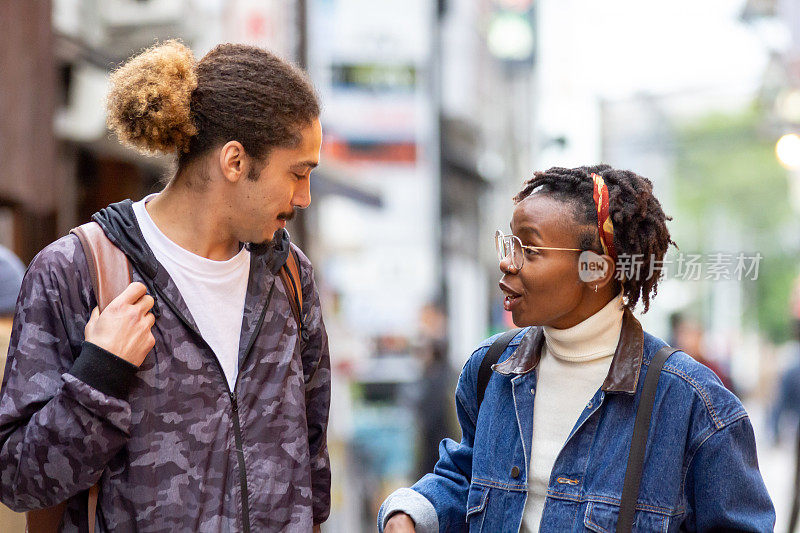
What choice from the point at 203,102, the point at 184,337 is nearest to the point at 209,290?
the point at 184,337

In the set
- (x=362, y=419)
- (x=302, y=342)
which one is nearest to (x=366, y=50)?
(x=362, y=419)

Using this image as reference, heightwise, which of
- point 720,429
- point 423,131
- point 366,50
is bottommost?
point 720,429

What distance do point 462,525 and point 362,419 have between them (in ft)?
32.7

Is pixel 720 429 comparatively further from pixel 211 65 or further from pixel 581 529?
pixel 211 65

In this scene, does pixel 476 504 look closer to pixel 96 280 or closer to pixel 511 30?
pixel 96 280

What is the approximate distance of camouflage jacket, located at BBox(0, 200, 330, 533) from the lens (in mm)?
2193

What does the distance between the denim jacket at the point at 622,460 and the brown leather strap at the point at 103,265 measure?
3.38ft

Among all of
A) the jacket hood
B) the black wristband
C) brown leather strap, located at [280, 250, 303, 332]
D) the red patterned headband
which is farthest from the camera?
brown leather strap, located at [280, 250, 303, 332]

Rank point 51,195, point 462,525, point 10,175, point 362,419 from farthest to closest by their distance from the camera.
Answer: point 362,419
point 51,195
point 10,175
point 462,525

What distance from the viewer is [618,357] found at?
255 centimetres

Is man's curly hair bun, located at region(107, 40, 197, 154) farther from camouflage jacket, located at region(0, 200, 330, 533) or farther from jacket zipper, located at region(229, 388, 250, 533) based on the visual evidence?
jacket zipper, located at region(229, 388, 250, 533)

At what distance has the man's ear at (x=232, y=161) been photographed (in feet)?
8.20

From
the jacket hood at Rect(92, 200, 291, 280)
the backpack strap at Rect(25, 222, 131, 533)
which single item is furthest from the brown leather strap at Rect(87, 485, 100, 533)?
the jacket hood at Rect(92, 200, 291, 280)

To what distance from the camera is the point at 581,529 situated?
245cm
